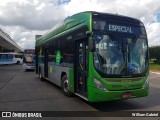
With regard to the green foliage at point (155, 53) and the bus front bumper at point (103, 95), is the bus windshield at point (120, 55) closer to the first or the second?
the bus front bumper at point (103, 95)

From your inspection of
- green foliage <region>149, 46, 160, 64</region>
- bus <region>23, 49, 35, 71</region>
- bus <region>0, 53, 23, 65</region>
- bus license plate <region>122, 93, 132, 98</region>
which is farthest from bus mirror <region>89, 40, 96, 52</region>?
bus <region>0, 53, 23, 65</region>

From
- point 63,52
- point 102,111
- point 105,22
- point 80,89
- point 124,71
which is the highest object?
point 105,22

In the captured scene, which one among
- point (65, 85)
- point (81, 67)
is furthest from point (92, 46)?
point (65, 85)

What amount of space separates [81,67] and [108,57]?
55.1 inches

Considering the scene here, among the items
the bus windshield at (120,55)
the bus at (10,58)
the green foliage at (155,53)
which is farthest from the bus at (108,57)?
the bus at (10,58)

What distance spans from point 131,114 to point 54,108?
2.58m

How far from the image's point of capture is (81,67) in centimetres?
855

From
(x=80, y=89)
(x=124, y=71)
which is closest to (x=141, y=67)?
(x=124, y=71)

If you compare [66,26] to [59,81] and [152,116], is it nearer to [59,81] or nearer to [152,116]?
[59,81]

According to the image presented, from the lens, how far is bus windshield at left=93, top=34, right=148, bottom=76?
24.5ft

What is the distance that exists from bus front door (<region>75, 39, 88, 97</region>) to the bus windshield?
78cm

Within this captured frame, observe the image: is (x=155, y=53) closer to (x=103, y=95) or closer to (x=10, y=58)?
(x=10, y=58)

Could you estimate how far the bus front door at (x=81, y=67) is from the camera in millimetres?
8180

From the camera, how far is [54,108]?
26.4 ft
